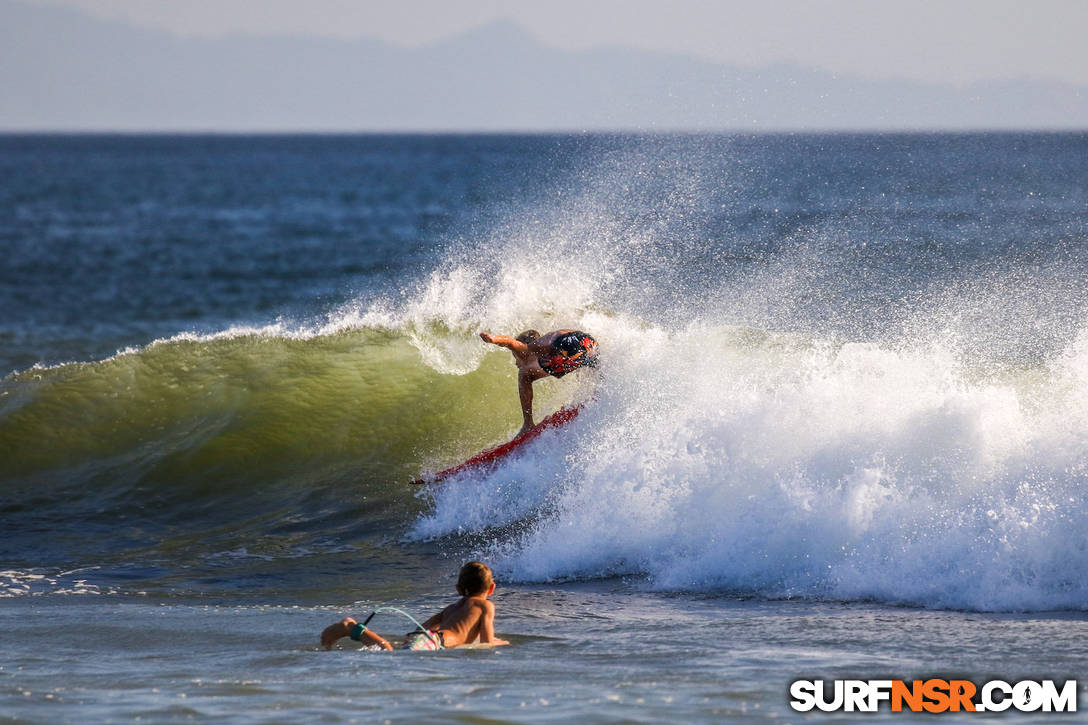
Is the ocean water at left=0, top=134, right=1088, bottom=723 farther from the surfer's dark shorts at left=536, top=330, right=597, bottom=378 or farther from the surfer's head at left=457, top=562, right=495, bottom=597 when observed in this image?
the surfer's head at left=457, top=562, right=495, bottom=597

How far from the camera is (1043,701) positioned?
5465mm

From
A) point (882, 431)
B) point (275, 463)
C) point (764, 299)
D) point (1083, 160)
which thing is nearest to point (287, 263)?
point (764, 299)

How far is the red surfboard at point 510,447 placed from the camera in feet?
37.3

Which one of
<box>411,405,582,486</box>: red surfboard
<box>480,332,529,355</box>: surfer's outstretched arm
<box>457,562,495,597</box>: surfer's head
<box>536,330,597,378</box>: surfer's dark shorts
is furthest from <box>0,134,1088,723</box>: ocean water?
<box>480,332,529,355</box>: surfer's outstretched arm

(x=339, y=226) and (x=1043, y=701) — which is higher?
(x=339, y=226)

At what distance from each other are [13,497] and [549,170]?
36484 millimetres

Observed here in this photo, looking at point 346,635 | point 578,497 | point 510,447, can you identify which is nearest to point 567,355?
point 510,447

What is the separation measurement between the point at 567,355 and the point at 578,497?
1866 millimetres

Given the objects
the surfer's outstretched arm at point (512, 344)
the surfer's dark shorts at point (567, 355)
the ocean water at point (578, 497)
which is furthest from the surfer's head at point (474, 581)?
the surfer's dark shorts at point (567, 355)

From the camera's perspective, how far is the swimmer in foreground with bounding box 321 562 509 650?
660cm

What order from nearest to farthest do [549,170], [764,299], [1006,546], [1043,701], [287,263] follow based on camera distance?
[1043,701], [1006,546], [764,299], [287,263], [549,170]

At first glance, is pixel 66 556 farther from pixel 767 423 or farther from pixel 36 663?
pixel 767 423

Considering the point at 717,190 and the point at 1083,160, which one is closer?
the point at 717,190

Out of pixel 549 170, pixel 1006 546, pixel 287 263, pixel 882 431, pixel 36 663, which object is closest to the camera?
pixel 36 663
